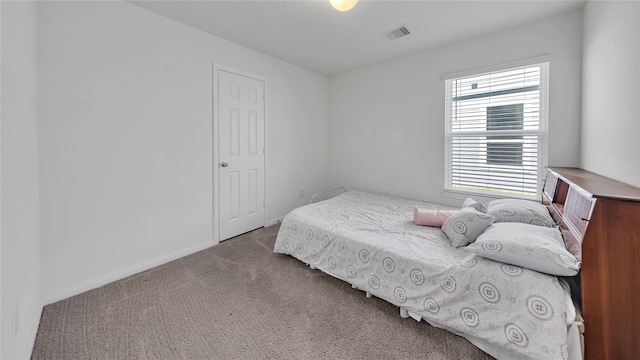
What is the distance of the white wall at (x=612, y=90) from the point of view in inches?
56.5

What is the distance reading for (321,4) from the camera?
221 cm

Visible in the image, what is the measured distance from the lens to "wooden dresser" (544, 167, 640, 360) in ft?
3.66

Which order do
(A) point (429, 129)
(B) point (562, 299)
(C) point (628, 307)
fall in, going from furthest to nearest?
(A) point (429, 129) → (B) point (562, 299) → (C) point (628, 307)

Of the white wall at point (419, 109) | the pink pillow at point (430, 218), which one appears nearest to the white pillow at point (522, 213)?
the pink pillow at point (430, 218)

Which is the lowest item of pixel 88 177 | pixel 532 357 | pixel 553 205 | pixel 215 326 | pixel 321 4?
pixel 215 326

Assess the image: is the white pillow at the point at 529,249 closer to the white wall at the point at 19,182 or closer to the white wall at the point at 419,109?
the white wall at the point at 419,109

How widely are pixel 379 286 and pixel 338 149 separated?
112 inches

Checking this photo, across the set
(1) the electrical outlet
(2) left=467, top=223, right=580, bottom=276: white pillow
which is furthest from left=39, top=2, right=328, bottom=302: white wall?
(2) left=467, top=223, right=580, bottom=276: white pillow

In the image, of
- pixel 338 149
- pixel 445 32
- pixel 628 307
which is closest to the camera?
pixel 628 307

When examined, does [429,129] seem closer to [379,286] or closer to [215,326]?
[379,286]

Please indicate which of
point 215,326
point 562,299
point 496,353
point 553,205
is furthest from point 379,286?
point 553,205

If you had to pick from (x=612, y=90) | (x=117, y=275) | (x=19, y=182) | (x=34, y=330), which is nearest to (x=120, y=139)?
(x=19, y=182)

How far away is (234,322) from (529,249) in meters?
1.88

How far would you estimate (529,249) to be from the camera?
135cm
